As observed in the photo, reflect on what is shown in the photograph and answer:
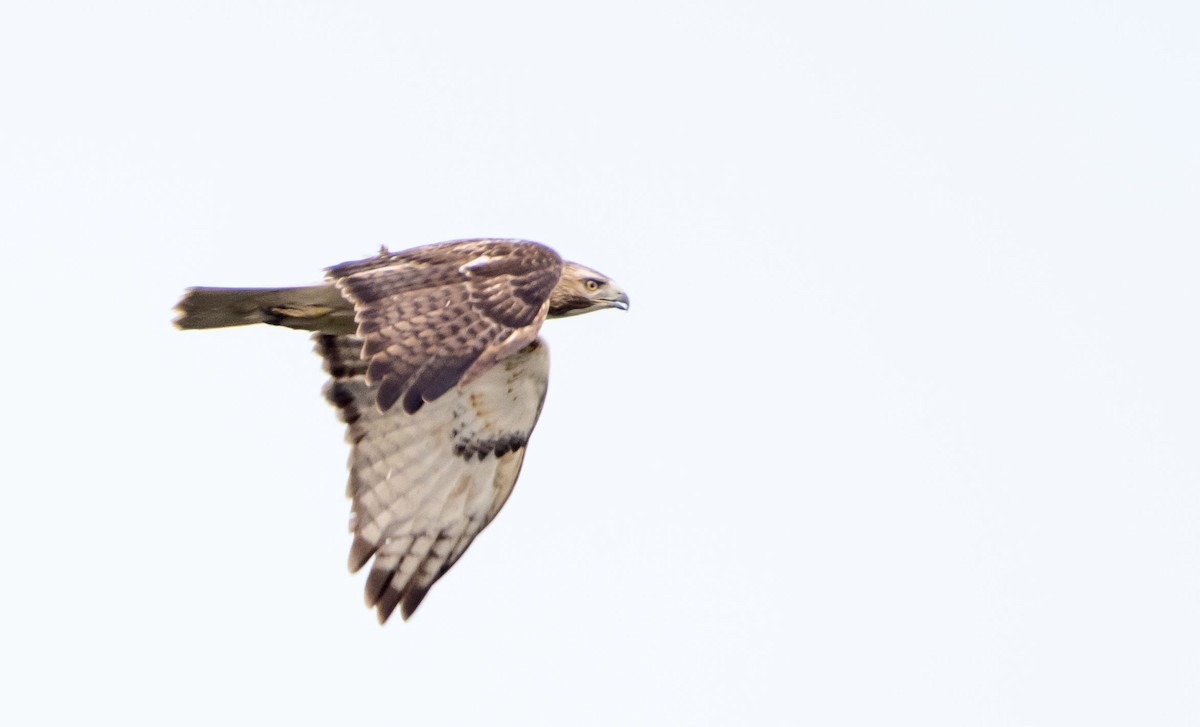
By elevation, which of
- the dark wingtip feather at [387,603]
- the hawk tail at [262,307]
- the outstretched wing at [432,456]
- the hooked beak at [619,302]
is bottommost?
the dark wingtip feather at [387,603]

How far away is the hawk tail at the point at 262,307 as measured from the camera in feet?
32.7

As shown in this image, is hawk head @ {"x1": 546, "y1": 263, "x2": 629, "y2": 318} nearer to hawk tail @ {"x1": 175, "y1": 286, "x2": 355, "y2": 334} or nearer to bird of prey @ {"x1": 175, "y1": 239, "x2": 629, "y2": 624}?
bird of prey @ {"x1": 175, "y1": 239, "x2": 629, "y2": 624}

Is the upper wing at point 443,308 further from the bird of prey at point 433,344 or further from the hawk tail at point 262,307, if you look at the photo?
the hawk tail at point 262,307

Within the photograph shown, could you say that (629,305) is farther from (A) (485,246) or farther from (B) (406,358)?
(B) (406,358)

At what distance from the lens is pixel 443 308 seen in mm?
9117

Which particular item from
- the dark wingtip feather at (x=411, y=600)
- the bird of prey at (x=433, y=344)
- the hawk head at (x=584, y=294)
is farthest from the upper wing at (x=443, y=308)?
the dark wingtip feather at (x=411, y=600)

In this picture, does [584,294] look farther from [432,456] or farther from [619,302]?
[432,456]

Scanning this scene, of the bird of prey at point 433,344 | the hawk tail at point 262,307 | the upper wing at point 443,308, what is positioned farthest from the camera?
the hawk tail at point 262,307

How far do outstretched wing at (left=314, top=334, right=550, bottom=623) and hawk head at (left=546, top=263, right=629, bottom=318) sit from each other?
15.4 inches

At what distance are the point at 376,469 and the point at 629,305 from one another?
162 centimetres

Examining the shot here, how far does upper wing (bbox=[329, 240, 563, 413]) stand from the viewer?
873 centimetres

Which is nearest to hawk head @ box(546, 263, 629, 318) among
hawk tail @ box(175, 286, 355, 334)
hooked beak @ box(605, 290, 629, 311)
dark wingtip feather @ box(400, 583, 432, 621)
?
hooked beak @ box(605, 290, 629, 311)

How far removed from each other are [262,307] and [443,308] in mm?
1424

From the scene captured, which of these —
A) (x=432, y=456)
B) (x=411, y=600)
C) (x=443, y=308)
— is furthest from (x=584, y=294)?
(x=411, y=600)
